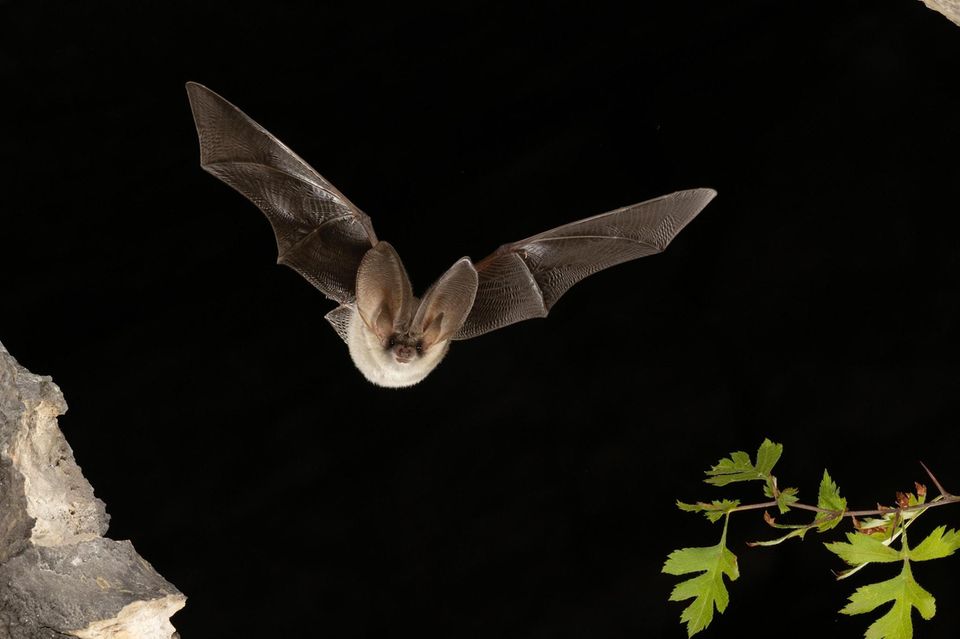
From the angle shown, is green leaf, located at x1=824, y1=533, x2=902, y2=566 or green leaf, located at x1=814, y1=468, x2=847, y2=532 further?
green leaf, located at x1=814, y1=468, x2=847, y2=532

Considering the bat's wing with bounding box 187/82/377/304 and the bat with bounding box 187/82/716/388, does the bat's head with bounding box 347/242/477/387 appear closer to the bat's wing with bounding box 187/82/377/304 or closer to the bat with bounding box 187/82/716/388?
the bat with bounding box 187/82/716/388

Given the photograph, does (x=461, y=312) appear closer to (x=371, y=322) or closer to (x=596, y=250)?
A: (x=371, y=322)

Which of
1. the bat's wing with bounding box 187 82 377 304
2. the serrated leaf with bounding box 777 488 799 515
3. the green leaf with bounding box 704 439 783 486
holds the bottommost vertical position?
the serrated leaf with bounding box 777 488 799 515

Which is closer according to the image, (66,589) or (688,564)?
(688,564)

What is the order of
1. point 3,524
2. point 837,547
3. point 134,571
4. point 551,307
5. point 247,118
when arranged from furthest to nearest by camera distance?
point 551,307, point 247,118, point 134,571, point 3,524, point 837,547

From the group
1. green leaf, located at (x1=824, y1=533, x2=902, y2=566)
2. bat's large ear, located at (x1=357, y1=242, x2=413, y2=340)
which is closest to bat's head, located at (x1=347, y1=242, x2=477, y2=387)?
bat's large ear, located at (x1=357, y1=242, x2=413, y2=340)

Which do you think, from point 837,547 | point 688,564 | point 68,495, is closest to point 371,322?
point 68,495
